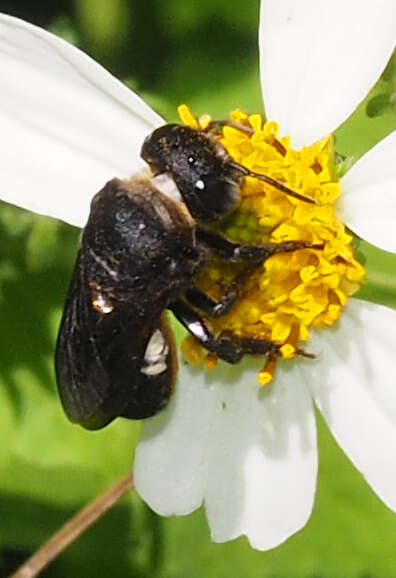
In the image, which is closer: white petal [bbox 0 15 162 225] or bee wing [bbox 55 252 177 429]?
bee wing [bbox 55 252 177 429]

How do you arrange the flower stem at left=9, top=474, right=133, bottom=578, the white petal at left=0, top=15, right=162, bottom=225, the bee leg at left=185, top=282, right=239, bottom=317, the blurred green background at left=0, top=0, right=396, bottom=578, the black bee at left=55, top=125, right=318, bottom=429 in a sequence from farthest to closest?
the blurred green background at left=0, top=0, right=396, bottom=578 → the flower stem at left=9, top=474, right=133, bottom=578 → the white petal at left=0, top=15, right=162, bottom=225 → the bee leg at left=185, top=282, right=239, bottom=317 → the black bee at left=55, top=125, right=318, bottom=429

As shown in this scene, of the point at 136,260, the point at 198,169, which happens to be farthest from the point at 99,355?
the point at 198,169

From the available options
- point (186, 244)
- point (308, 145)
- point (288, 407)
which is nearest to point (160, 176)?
A: point (186, 244)

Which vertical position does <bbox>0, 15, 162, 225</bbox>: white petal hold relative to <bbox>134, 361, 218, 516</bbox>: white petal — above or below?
above

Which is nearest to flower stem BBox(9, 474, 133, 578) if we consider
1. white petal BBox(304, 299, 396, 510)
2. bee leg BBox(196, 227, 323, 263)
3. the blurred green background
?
the blurred green background

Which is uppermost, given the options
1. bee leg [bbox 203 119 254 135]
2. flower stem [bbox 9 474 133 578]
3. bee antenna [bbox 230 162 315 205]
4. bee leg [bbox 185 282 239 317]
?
bee leg [bbox 203 119 254 135]

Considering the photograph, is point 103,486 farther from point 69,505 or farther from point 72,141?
point 72,141

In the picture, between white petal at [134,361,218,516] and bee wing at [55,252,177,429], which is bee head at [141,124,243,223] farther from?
white petal at [134,361,218,516]
